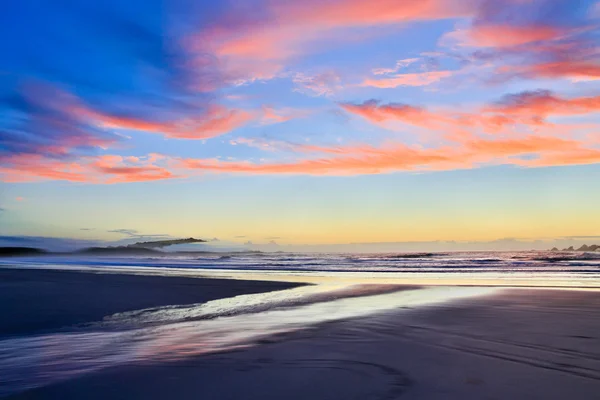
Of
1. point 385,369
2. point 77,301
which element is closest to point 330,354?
point 385,369

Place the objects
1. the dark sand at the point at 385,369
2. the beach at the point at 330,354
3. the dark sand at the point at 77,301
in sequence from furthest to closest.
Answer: the dark sand at the point at 77,301
the beach at the point at 330,354
the dark sand at the point at 385,369

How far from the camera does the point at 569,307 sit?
1006 cm

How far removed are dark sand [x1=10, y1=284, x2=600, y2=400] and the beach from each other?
12 millimetres

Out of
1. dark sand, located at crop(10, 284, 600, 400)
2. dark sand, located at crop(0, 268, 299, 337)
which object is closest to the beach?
dark sand, located at crop(10, 284, 600, 400)

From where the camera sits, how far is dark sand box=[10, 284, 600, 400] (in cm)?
410

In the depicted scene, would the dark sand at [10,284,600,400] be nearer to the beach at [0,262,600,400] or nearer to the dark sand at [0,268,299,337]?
the beach at [0,262,600,400]

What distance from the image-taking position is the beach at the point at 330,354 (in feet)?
13.8

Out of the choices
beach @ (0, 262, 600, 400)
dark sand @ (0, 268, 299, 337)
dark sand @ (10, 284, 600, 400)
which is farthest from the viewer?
dark sand @ (0, 268, 299, 337)

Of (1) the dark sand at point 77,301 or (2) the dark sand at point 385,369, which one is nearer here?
(2) the dark sand at point 385,369

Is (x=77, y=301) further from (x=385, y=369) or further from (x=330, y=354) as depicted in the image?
(x=385, y=369)

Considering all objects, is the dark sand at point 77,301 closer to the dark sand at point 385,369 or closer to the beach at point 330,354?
the beach at point 330,354

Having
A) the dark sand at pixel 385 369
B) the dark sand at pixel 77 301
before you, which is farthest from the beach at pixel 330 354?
the dark sand at pixel 77 301

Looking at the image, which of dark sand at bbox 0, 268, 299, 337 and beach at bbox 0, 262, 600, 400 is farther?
dark sand at bbox 0, 268, 299, 337

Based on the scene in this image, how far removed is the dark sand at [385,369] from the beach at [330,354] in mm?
12
